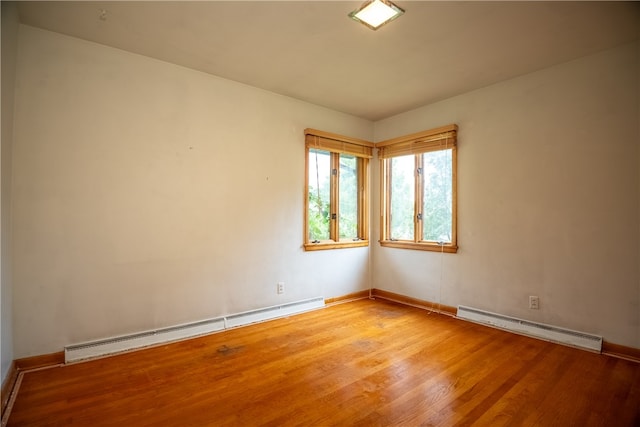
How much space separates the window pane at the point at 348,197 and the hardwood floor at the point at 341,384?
173 centimetres

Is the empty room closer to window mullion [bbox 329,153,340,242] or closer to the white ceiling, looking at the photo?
the white ceiling

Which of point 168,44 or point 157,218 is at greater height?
point 168,44

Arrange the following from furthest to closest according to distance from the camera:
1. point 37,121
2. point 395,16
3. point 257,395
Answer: point 37,121 → point 395,16 → point 257,395

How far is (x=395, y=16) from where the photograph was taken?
2.26m

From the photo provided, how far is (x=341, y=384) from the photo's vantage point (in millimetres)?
2201

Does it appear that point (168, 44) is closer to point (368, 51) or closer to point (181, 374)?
point (368, 51)

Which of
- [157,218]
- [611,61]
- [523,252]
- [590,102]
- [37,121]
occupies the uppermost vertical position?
[611,61]

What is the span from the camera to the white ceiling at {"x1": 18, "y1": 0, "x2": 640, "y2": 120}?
7.22ft

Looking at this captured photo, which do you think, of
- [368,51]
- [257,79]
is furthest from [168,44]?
[368,51]

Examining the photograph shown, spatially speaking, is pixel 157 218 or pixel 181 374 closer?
pixel 181 374

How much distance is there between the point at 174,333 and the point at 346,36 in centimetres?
304

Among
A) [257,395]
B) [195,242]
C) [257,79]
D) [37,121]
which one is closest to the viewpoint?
[257,395]

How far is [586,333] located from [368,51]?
318cm

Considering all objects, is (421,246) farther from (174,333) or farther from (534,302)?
(174,333)
